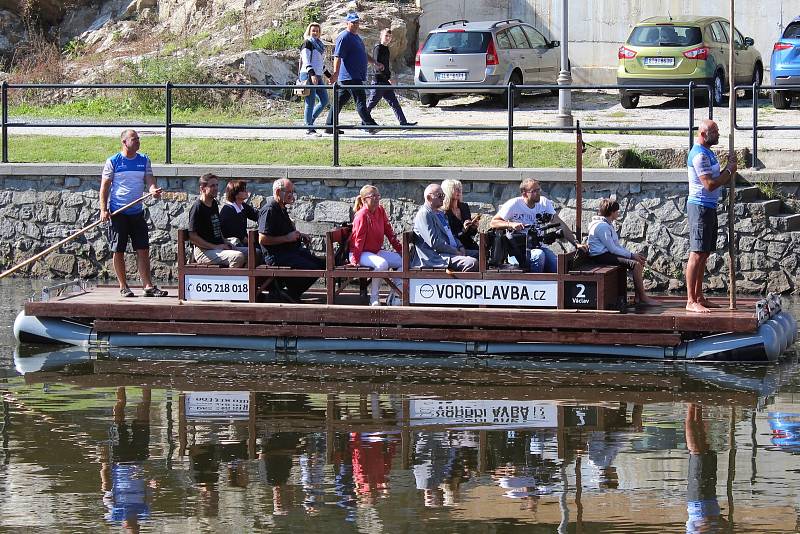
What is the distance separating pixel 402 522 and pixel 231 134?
13.4 m

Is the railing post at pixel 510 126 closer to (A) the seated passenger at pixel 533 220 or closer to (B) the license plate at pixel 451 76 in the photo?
(A) the seated passenger at pixel 533 220

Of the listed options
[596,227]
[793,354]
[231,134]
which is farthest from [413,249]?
[231,134]

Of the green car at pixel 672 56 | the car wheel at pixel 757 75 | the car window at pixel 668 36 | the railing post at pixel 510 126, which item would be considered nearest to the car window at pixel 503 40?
the green car at pixel 672 56

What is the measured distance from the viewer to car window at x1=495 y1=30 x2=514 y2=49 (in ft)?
86.4

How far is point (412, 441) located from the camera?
10.1 meters

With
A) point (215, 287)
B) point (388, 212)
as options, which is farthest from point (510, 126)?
point (215, 287)

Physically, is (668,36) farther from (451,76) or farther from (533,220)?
(533,220)

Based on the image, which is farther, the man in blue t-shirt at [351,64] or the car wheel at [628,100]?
the car wheel at [628,100]

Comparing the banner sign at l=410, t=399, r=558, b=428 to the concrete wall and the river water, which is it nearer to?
the river water

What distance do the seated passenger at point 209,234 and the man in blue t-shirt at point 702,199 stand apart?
4136 mm

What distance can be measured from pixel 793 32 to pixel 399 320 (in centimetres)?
1376

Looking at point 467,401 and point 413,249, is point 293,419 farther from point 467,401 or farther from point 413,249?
point 413,249

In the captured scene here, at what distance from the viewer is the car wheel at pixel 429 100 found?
86.7ft

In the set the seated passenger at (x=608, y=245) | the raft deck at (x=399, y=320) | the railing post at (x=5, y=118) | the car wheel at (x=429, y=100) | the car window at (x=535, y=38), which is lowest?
the raft deck at (x=399, y=320)
